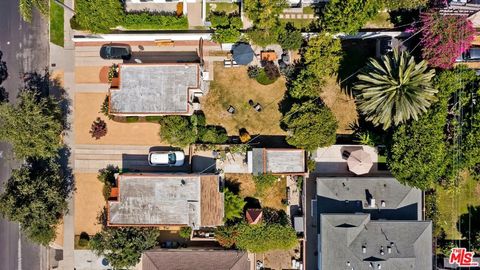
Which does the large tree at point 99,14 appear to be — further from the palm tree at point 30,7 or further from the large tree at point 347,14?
the large tree at point 347,14

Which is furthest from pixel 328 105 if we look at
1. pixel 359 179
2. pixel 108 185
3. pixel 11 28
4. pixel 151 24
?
pixel 11 28

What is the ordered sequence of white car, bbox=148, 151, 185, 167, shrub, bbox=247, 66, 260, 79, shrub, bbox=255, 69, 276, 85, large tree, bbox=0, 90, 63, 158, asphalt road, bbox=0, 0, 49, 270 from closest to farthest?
large tree, bbox=0, 90, 63, 158 < shrub, bbox=247, 66, 260, 79 < white car, bbox=148, 151, 185, 167 < shrub, bbox=255, 69, 276, 85 < asphalt road, bbox=0, 0, 49, 270

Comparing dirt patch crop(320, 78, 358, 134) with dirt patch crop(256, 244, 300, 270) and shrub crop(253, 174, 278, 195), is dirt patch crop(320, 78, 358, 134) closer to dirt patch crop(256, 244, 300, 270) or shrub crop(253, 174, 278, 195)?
shrub crop(253, 174, 278, 195)

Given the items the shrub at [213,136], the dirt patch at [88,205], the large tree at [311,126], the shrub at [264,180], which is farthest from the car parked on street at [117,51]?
the shrub at [264,180]

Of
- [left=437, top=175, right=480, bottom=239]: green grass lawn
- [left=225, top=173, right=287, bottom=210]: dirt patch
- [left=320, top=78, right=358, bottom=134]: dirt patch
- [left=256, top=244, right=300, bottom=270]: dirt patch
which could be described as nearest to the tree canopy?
[left=437, top=175, right=480, bottom=239]: green grass lawn

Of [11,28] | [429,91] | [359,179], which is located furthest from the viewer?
[11,28]

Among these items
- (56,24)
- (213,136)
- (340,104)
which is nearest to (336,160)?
(340,104)

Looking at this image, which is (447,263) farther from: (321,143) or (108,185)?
(108,185)
